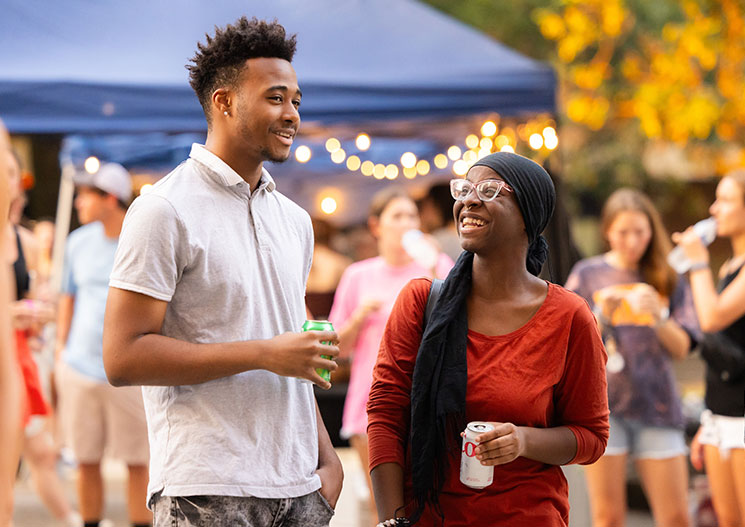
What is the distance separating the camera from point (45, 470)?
6.22 meters

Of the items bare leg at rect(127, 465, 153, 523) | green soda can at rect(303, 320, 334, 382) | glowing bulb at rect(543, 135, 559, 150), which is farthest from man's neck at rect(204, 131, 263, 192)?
glowing bulb at rect(543, 135, 559, 150)

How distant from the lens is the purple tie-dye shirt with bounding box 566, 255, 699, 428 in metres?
5.15

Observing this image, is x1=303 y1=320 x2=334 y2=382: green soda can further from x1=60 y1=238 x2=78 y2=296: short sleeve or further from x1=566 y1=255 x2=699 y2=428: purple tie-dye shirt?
x1=60 y1=238 x2=78 y2=296: short sleeve

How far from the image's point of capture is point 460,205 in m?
2.73

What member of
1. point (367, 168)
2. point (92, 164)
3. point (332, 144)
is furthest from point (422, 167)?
point (92, 164)

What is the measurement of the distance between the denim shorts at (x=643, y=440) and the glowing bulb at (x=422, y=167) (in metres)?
5.06

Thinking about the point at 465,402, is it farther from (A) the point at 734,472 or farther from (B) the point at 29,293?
(B) the point at 29,293

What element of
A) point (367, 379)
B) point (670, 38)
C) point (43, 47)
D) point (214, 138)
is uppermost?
point (670, 38)

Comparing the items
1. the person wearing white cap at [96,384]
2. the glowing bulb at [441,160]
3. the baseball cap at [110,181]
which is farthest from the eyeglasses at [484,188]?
the glowing bulb at [441,160]

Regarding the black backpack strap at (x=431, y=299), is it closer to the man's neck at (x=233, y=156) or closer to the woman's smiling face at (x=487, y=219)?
the woman's smiling face at (x=487, y=219)

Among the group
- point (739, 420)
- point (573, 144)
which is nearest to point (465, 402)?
point (739, 420)

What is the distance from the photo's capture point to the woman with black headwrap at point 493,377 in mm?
2590

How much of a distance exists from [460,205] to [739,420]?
259 cm

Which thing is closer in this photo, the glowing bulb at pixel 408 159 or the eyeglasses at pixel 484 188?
the eyeglasses at pixel 484 188
